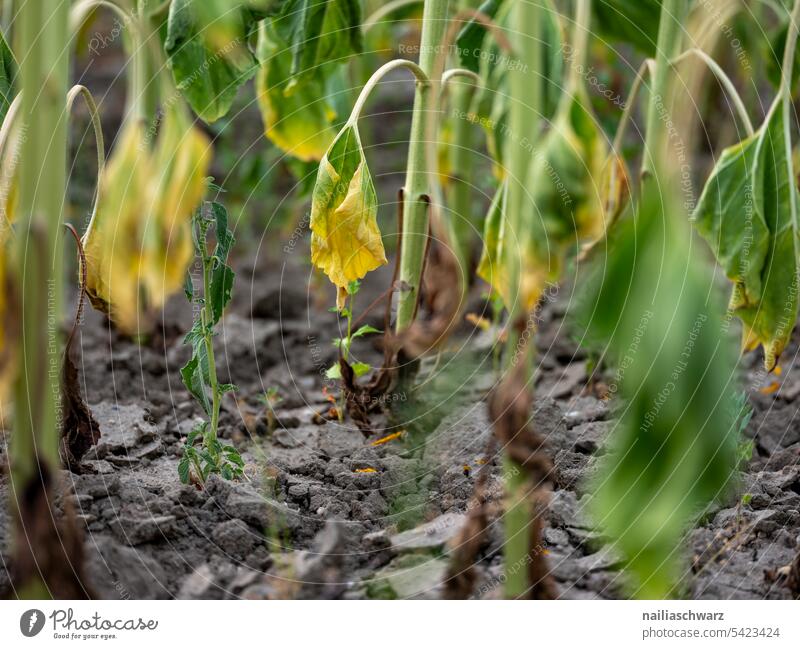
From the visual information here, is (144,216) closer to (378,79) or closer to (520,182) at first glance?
(378,79)

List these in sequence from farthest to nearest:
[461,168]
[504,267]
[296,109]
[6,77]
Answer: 1. [461,168]
2. [296,109]
3. [504,267]
4. [6,77]

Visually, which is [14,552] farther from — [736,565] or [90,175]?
[90,175]

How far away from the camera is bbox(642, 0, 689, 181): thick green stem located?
94 cm

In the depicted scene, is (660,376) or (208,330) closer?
(660,376)

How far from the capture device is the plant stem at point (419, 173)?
92cm

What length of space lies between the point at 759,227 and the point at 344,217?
0.43 meters

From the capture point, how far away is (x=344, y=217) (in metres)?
0.78

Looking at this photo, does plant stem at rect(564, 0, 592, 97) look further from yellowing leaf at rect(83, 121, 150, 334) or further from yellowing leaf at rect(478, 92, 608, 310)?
yellowing leaf at rect(83, 121, 150, 334)

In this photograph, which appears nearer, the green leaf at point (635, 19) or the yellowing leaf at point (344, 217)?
the yellowing leaf at point (344, 217)

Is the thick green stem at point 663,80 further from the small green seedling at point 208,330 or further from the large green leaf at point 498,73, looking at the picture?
the small green seedling at point 208,330

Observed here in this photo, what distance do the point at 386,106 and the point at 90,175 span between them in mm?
831

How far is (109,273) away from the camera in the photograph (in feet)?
2.76

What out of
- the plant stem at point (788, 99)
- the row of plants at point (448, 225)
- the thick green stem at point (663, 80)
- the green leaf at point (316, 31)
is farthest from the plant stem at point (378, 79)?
the plant stem at point (788, 99)

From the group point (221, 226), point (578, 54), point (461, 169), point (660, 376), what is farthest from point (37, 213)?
point (461, 169)
